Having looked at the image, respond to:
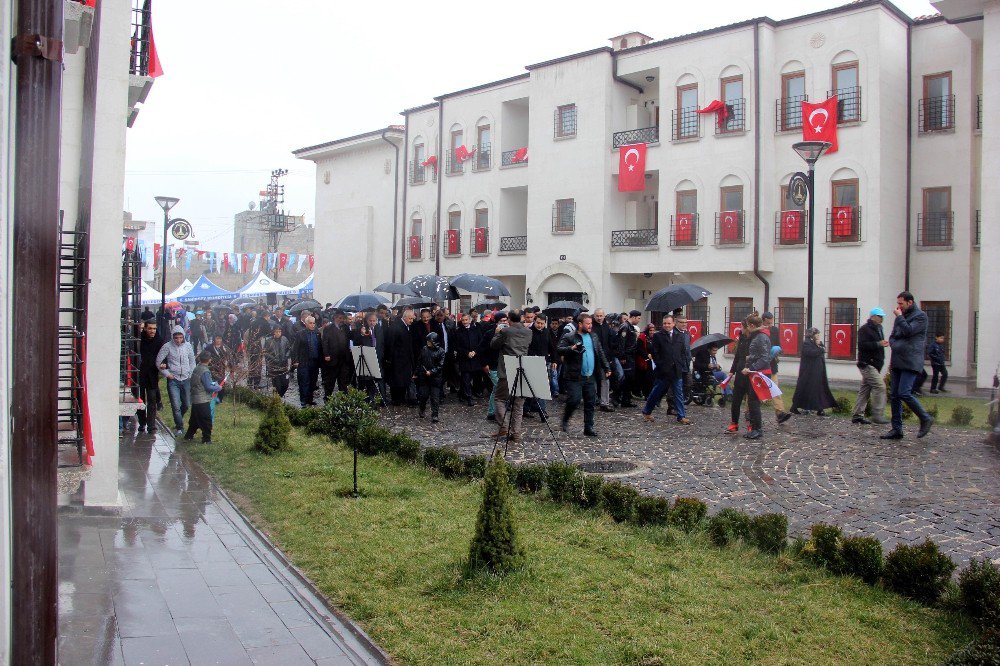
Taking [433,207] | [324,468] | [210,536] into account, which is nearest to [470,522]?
[210,536]

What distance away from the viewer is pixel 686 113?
2784 cm

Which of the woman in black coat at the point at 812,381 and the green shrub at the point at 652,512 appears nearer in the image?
the green shrub at the point at 652,512

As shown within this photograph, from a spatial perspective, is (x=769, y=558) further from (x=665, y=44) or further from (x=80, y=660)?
(x=665, y=44)

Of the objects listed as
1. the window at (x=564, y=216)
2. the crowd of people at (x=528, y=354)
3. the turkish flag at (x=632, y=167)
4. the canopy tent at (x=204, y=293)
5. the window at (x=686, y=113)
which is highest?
the window at (x=686, y=113)

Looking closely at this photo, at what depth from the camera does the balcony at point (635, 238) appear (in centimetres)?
2884

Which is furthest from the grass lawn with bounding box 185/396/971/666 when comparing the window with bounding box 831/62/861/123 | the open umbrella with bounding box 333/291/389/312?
the window with bounding box 831/62/861/123

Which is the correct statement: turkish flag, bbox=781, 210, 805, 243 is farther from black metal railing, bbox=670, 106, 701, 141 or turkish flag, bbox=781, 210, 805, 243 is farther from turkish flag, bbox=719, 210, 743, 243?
black metal railing, bbox=670, 106, 701, 141

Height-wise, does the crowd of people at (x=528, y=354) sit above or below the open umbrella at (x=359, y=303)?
below

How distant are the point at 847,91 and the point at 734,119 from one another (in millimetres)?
3402

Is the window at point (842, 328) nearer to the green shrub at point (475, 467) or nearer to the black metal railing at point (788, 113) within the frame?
the black metal railing at point (788, 113)

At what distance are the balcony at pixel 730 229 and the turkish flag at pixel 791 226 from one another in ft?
3.81

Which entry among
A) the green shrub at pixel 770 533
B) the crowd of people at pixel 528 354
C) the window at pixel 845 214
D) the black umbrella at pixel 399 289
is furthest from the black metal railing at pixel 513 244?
the green shrub at pixel 770 533

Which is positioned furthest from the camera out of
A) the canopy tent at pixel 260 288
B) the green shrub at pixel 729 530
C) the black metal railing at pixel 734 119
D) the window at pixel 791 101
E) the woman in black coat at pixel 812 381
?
the canopy tent at pixel 260 288

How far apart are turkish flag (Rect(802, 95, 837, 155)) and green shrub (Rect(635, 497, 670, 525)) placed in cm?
1990
